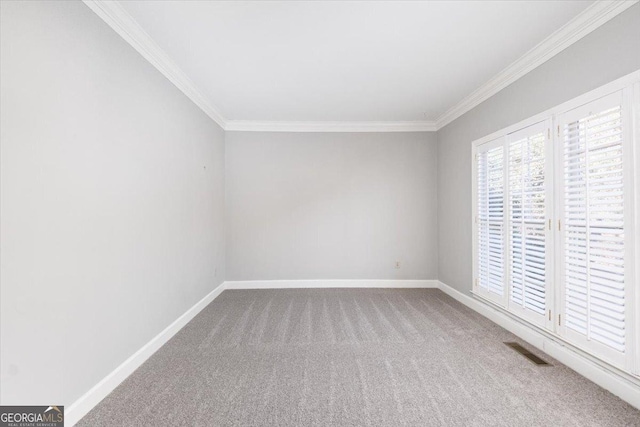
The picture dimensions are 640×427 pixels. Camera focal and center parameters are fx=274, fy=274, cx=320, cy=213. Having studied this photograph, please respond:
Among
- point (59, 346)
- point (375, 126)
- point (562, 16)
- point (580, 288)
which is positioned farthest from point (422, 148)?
point (59, 346)

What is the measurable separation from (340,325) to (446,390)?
1336 millimetres

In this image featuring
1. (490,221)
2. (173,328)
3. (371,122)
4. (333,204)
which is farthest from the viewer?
(333,204)

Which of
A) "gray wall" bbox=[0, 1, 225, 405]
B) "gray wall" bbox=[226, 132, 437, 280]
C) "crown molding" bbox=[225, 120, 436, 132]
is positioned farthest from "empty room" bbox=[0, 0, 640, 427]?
"gray wall" bbox=[226, 132, 437, 280]

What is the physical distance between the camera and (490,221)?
3.27 meters

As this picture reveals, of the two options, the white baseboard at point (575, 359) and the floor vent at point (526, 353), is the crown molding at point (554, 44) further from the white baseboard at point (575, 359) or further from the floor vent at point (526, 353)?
the floor vent at point (526, 353)

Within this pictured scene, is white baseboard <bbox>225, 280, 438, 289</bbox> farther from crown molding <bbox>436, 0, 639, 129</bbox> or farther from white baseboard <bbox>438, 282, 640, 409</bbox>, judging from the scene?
crown molding <bbox>436, 0, 639, 129</bbox>

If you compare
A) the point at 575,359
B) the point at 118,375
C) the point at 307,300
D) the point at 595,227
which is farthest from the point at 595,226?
the point at 118,375

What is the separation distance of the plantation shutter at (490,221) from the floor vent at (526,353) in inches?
23.2

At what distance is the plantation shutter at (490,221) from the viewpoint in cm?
312

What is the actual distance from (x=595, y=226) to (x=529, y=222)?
0.64m

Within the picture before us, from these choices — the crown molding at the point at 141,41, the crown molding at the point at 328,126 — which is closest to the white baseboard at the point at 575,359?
the crown molding at the point at 328,126

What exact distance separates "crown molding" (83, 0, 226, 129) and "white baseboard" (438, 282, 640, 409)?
439cm

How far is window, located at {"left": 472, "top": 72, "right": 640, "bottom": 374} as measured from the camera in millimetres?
1854

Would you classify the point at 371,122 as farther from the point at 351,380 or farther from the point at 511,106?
the point at 351,380
